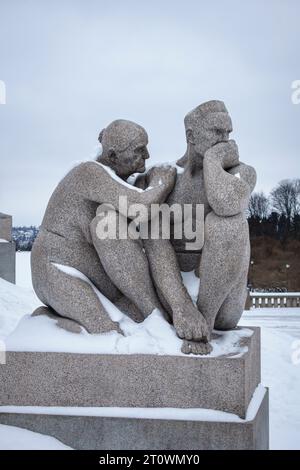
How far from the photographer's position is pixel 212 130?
4051mm

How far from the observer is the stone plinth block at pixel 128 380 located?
3568 mm

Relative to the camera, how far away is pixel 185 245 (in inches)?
167

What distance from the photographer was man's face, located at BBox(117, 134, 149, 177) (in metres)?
4.18

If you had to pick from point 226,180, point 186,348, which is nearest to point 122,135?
point 226,180

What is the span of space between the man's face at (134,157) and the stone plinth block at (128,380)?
1.30 m


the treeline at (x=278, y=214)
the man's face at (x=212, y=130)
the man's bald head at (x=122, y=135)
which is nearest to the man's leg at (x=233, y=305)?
the man's face at (x=212, y=130)

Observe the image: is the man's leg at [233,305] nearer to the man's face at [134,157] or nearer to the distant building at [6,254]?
the man's face at [134,157]

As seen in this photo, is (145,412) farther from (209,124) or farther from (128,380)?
(209,124)

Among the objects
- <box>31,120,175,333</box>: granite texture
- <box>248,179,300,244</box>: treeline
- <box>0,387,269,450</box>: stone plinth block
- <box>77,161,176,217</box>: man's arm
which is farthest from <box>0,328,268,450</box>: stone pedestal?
<box>248,179,300,244</box>: treeline

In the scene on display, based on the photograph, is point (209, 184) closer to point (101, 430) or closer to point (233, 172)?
point (233, 172)

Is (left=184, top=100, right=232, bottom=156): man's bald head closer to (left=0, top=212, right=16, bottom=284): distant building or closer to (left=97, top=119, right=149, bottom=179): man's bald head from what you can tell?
(left=97, top=119, right=149, bottom=179): man's bald head

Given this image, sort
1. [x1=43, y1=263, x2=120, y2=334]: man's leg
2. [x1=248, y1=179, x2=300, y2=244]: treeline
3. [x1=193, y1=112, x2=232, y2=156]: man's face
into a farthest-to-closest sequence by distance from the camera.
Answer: [x1=248, y1=179, x2=300, y2=244]: treeline, [x1=193, y1=112, x2=232, y2=156]: man's face, [x1=43, y1=263, x2=120, y2=334]: man's leg
